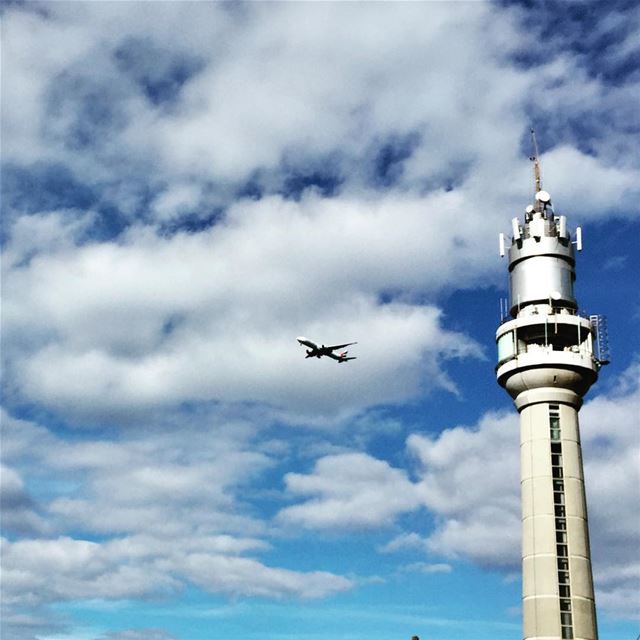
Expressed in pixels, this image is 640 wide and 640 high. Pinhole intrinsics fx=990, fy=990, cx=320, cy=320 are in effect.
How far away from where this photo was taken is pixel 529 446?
5079 inches

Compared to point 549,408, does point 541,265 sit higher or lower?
higher

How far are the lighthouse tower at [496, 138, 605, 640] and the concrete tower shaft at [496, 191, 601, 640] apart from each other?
0.13 meters

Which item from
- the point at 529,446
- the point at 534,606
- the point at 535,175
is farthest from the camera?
the point at 535,175

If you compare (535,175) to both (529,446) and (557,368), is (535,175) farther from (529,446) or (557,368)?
(529,446)

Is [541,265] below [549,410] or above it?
above

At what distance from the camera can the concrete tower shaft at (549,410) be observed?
121m

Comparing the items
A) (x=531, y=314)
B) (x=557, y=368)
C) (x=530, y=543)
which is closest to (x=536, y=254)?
(x=531, y=314)

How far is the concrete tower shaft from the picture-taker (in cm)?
12125

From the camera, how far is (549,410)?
426 feet

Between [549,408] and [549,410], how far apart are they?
282 millimetres

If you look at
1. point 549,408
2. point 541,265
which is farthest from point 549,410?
point 541,265

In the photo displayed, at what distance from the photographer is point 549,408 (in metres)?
130

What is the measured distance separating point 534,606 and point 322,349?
45.1 meters

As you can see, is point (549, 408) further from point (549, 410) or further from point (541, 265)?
point (541, 265)
